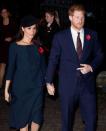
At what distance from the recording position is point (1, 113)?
8.95m

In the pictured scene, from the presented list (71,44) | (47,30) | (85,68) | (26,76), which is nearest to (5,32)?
(47,30)

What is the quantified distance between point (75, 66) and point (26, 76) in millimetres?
728

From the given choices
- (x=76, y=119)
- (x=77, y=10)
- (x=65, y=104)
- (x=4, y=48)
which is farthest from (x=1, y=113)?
(x=77, y=10)

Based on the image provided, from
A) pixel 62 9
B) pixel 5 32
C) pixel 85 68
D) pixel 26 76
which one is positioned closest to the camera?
pixel 85 68

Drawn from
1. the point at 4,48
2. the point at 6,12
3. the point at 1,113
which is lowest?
the point at 1,113

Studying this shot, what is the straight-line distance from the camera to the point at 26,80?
6543 mm

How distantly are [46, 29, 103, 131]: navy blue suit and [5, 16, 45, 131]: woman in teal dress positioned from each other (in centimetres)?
24

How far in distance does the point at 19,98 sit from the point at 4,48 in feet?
13.6

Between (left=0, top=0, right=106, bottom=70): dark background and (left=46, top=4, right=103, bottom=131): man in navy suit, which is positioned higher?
(left=46, top=4, right=103, bottom=131): man in navy suit

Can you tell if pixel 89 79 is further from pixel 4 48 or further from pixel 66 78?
pixel 4 48

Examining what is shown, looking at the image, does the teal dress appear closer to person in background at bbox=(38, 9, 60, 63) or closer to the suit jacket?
the suit jacket

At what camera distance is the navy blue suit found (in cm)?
626

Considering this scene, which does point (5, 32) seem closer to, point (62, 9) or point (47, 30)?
point (47, 30)

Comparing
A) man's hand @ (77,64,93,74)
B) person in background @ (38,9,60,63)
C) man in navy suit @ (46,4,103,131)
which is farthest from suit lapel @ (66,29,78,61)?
person in background @ (38,9,60,63)
